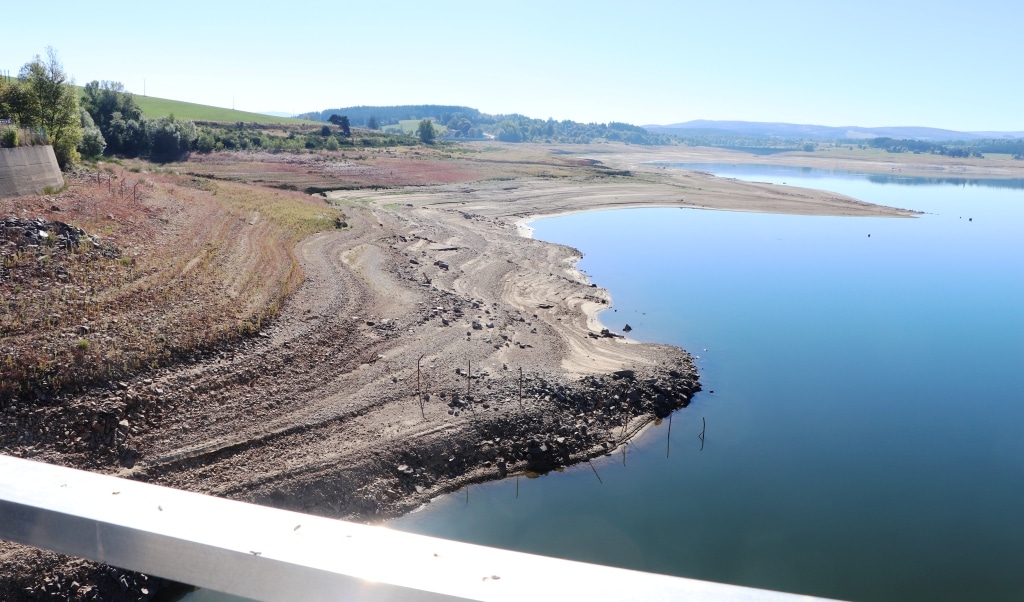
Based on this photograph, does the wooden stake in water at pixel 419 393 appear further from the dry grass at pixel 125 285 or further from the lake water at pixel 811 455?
the dry grass at pixel 125 285

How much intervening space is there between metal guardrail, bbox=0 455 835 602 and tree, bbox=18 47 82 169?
29.6m

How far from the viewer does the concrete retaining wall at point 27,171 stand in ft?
64.6

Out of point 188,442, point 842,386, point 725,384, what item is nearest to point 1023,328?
point 842,386

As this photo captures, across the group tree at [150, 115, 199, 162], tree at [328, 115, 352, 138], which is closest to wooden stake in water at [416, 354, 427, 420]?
tree at [150, 115, 199, 162]

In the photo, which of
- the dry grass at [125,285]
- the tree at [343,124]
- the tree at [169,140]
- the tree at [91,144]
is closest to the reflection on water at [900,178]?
the tree at [343,124]

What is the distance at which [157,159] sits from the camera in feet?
162

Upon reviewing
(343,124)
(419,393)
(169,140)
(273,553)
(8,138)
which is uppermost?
(343,124)

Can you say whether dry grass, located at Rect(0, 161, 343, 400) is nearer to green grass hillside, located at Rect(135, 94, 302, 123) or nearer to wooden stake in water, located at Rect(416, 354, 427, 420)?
wooden stake in water, located at Rect(416, 354, 427, 420)

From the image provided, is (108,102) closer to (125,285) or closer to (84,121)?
(84,121)

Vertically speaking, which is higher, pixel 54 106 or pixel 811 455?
pixel 54 106

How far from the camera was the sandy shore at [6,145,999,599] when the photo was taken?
480 inches

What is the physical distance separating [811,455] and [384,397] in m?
10.1

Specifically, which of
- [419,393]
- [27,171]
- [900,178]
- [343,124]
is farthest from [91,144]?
[900,178]

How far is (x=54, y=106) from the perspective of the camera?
86.9 feet
